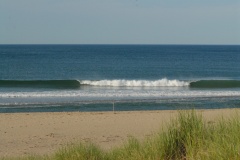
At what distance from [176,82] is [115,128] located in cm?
2245

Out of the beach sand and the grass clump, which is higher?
the beach sand

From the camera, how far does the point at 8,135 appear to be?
49.1 ft

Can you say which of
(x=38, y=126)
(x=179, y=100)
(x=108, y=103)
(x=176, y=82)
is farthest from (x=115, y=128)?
(x=176, y=82)

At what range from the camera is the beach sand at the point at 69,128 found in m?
13.2

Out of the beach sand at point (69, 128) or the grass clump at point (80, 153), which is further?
the beach sand at point (69, 128)

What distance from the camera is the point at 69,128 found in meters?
16.2

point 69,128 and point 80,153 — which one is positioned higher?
point 69,128

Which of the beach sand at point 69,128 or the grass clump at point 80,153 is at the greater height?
the beach sand at point 69,128

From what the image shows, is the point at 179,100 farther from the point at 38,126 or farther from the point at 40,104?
the point at 38,126

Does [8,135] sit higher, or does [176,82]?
[176,82]

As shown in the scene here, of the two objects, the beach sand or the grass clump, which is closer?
the grass clump

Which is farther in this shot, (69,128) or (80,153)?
(69,128)

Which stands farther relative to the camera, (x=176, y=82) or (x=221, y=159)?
(x=176, y=82)

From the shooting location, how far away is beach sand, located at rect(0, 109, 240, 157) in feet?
43.4
